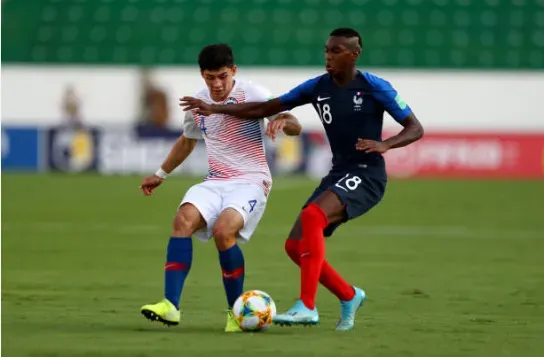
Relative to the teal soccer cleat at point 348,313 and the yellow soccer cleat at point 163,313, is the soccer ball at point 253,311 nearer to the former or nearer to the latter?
the yellow soccer cleat at point 163,313

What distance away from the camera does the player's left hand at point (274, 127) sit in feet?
26.4

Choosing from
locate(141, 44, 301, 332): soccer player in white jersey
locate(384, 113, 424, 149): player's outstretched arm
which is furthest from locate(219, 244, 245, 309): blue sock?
locate(384, 113, 424, 149): player's outstretched arm

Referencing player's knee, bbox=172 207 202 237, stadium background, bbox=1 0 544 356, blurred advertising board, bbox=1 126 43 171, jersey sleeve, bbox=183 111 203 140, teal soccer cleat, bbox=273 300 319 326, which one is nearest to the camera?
teal soccer cleat, bbox=273 300 319 326

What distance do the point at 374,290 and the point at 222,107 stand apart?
298 centimetres

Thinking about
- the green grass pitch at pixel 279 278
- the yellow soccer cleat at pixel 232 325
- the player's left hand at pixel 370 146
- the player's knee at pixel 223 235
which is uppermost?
the player's left hand at pixel 370 146

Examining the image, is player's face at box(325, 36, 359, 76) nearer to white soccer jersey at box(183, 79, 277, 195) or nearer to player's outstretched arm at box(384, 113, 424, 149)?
player's outstretched arm at box(384, 113, 424, 149)

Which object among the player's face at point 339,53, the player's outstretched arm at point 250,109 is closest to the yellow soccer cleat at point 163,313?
the player's outstretched arm at point 250,109

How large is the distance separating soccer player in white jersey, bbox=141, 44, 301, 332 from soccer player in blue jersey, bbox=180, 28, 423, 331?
188 mm

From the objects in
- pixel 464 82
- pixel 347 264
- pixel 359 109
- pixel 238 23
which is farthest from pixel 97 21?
pixel 359 109

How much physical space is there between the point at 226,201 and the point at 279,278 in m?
3.46

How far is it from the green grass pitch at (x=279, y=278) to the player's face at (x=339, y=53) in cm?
167

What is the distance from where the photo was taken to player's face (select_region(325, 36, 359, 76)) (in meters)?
8.05

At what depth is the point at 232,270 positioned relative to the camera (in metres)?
8.27

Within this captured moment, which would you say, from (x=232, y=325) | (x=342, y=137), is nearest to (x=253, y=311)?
(x=232, y=325)
